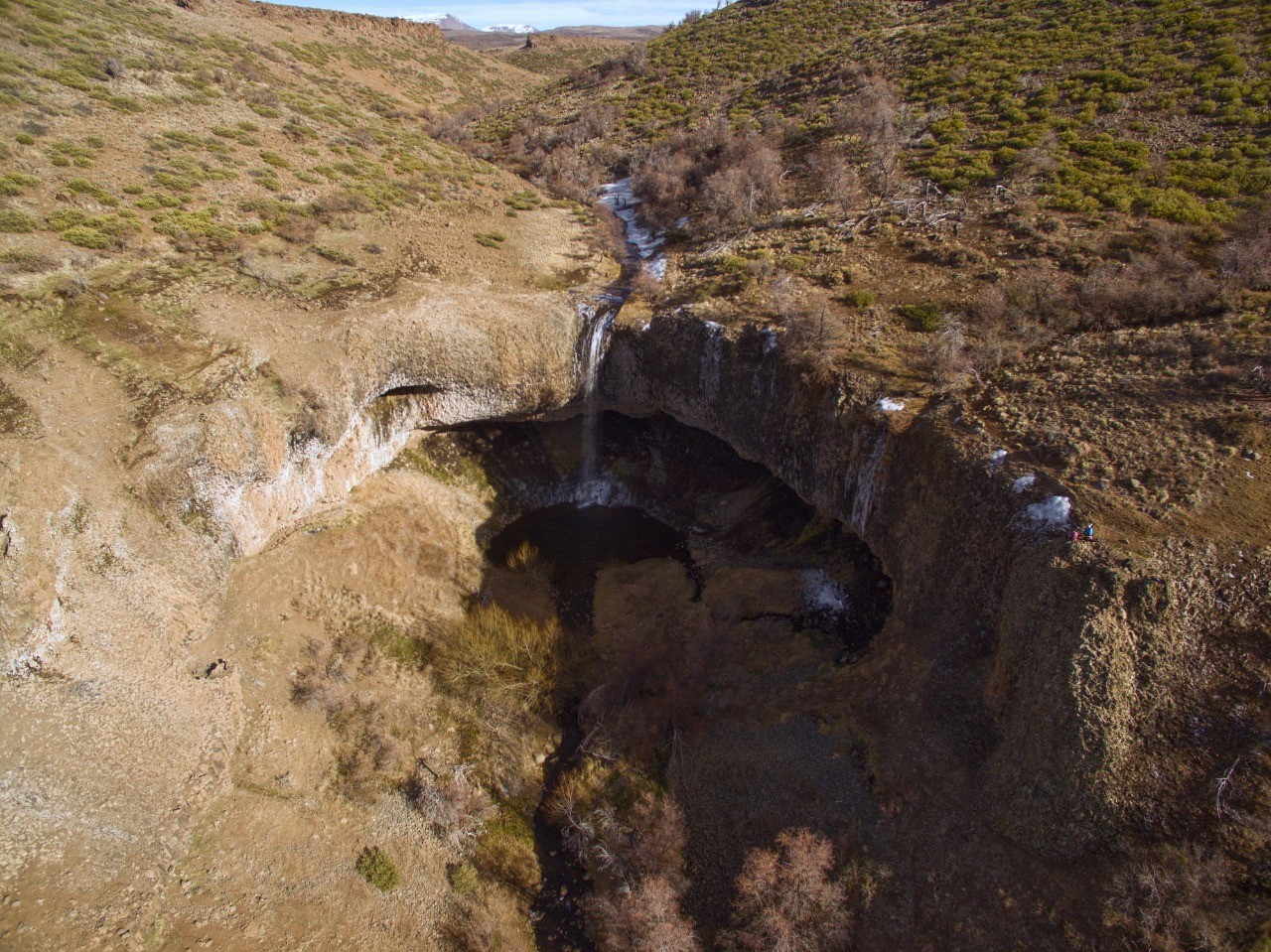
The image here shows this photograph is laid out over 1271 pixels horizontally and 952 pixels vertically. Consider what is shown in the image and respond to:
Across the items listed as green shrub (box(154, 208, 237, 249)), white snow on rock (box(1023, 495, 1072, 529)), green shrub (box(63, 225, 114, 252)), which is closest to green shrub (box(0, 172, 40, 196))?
green shrub (box(63, 225, 114, 252))

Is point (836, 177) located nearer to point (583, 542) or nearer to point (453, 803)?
point (583, 542)

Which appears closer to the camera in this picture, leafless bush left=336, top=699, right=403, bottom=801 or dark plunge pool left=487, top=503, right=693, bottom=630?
leafless bush left=336, top=699, right=403, bottom=801

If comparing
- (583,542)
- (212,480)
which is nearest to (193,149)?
(212,480)

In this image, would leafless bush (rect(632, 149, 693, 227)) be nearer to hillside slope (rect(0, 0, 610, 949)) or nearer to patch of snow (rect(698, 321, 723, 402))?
hillside slope (rect(0, 0, 610, 949))

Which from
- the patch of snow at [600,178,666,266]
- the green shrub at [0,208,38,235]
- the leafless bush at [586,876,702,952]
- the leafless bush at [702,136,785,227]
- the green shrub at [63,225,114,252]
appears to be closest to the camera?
the leafless bush at [586,876,702,952]

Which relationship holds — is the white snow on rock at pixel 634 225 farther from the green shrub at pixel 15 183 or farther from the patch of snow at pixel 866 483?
the green shrub at pixel 15 183

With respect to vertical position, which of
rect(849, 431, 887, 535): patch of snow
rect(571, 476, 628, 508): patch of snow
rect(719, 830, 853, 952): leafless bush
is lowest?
rect(719, 830, 853, 952): leafless bush

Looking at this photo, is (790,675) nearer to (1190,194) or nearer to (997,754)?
(997,754)
